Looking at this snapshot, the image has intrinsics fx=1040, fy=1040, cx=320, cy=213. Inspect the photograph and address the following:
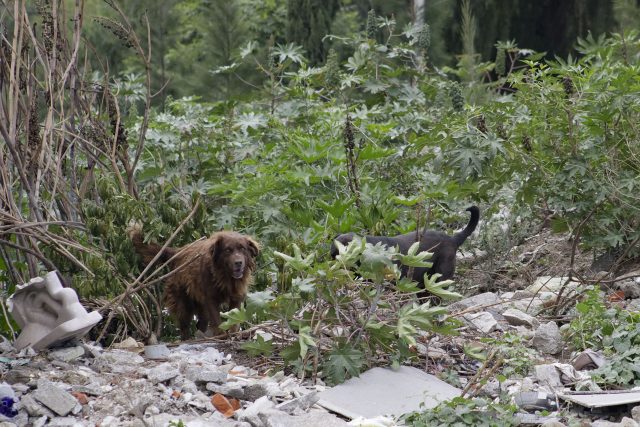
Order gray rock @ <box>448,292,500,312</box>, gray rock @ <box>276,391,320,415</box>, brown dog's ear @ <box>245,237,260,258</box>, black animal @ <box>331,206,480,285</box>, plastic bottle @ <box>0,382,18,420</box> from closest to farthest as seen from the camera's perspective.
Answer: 1. plastic bottle @ <box>0,382,18,420</box>
2. gray rock @ <box>276,391,320,415</box>
3. brown dog's ear @ <box>245,237,260,258</box>
4. gray rock @ <box>448,292,500,312</box>
5. black animal @ <box>331,206,480,285</box>

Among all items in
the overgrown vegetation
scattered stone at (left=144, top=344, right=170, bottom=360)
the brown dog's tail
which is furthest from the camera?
the brown dog's tail

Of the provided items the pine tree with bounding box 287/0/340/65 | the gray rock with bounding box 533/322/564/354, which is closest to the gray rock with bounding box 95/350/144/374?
the gray rock with bounding box 533/322/564/354

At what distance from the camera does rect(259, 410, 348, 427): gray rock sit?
16.9 feet

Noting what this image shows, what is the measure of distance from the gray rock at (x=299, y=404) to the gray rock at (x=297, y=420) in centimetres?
9

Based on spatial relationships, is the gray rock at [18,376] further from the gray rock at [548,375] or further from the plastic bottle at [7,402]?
the gray rock at [548,375]

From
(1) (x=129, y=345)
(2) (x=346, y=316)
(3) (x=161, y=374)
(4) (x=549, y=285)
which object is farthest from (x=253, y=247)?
(4) (x=549, y=285)

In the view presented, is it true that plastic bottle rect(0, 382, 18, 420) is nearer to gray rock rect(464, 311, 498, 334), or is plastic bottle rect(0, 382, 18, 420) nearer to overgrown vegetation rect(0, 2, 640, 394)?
overgrown vegetation rect(0, 2, 640, 394)

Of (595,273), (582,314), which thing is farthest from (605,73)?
(582,314)

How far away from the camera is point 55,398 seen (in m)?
5.27

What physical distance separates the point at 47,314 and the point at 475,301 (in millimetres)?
3561

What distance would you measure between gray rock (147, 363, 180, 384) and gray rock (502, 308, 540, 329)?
A: 2.71 meters

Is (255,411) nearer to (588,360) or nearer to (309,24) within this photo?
(588,360)

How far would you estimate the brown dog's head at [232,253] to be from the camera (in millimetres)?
7262

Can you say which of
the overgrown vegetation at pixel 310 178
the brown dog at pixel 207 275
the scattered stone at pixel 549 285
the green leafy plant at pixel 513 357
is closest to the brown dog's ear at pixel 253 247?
the brown dog at pixel 207 275
